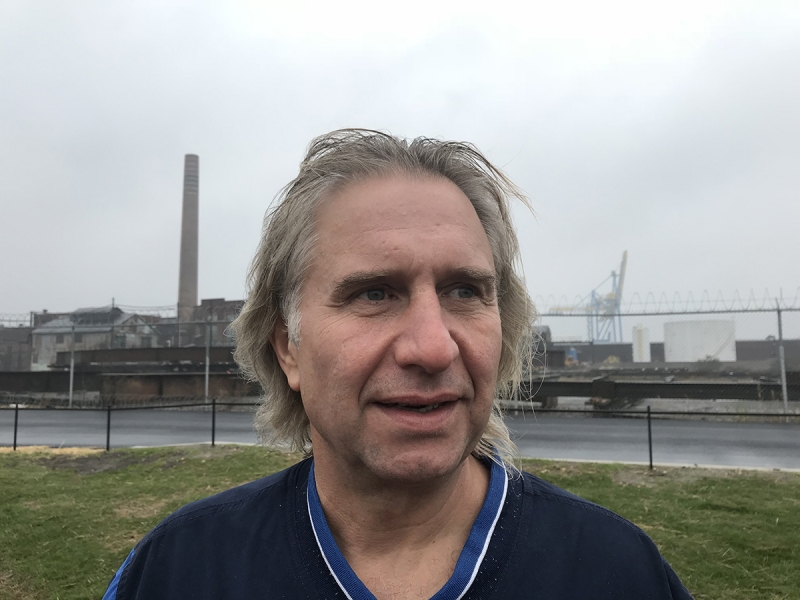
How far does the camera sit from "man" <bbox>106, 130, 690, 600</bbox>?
3.97ft

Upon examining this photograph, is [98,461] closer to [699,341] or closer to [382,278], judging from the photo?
[382,278]

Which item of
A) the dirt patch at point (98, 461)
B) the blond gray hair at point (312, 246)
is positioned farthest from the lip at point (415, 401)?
the dirt patch at point (98, 461)

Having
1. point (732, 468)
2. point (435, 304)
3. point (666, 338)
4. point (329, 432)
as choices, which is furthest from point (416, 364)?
point (666, 338)

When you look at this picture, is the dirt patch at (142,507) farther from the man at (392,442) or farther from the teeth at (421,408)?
the teeth at (421,408)

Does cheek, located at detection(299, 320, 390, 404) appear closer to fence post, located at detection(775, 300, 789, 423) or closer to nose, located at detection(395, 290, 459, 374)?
nose, located at detection(395, 290, 459, 374)

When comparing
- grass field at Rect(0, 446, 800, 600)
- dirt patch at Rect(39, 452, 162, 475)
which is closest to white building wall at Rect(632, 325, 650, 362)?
grass field at Rect(0, 446, 800, 600)

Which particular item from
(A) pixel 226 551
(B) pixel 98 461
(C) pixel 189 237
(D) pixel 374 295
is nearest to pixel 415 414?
(D) pixel 374 295

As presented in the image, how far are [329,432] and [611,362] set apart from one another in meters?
21.1

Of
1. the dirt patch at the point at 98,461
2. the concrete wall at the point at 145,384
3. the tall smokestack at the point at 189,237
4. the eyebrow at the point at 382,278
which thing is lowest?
the dirt patch at the point at 98,461

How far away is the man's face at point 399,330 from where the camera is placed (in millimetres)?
1188

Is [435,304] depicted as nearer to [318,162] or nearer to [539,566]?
[318,162]

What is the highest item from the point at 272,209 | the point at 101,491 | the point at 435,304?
the point at 272,209

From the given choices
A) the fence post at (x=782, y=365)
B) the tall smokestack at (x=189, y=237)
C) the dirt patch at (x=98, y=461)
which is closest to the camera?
the dirt patch at (x=98, y=461)

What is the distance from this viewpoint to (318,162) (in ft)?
4.93
